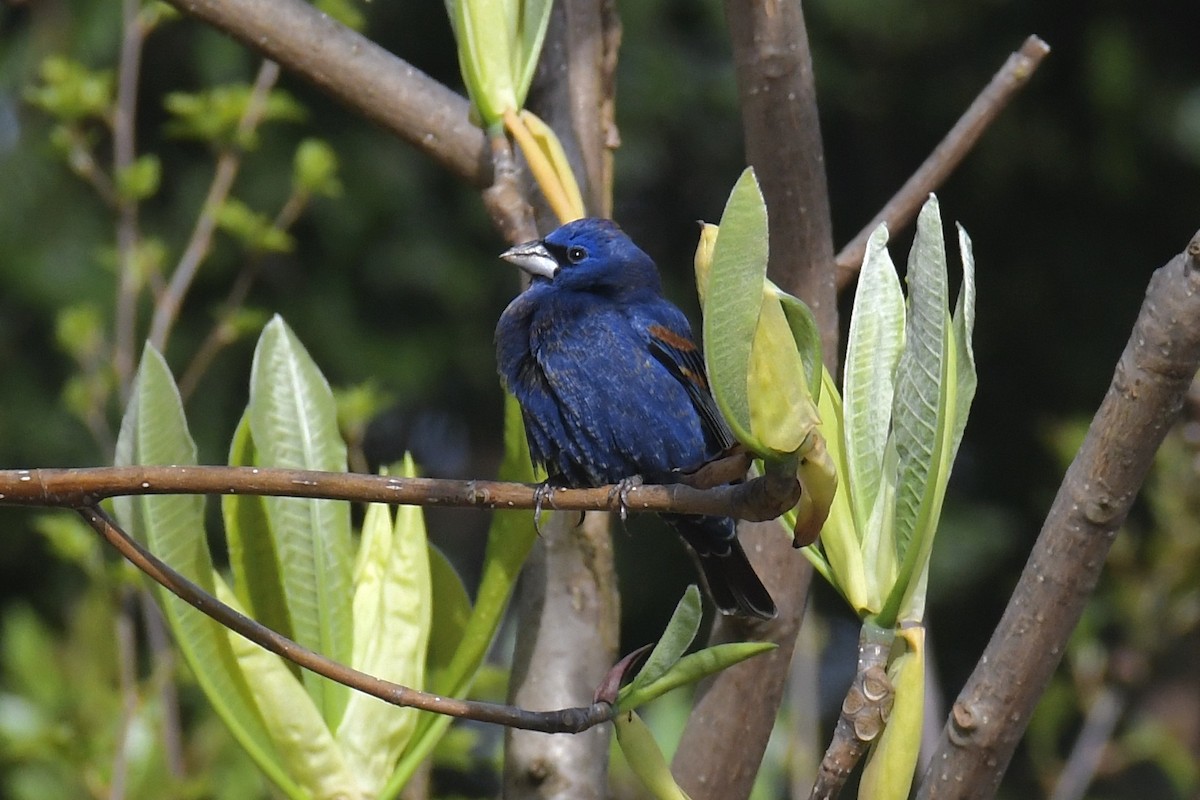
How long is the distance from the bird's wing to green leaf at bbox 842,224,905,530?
0.98 m

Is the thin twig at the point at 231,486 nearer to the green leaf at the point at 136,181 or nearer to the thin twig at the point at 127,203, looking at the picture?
the thin twig at the point at 127,203

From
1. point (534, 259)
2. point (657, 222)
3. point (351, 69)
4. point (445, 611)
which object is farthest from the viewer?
point (657, 222)

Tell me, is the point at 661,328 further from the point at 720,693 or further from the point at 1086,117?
the point at 1086,117

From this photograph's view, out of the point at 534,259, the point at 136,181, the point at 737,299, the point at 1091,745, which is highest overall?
the point at 136,181

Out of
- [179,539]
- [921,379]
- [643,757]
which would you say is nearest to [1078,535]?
[921,379]

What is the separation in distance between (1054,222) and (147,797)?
4487 mm

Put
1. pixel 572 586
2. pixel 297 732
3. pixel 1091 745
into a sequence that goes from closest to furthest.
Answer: pixel 297 732, pixel 572 586, pixel 1091 745

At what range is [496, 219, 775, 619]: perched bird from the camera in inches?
97.1

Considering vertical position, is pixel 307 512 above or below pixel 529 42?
below

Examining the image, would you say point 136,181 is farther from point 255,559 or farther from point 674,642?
point 674,642

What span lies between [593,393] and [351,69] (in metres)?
0.68

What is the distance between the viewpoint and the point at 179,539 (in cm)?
170

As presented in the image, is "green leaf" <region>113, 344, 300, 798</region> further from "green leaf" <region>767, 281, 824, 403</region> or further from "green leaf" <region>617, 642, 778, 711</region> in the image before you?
"green leaf" <region>767, 281, 824, 403</region>

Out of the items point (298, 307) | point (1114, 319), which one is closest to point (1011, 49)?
point (1114, 319)
